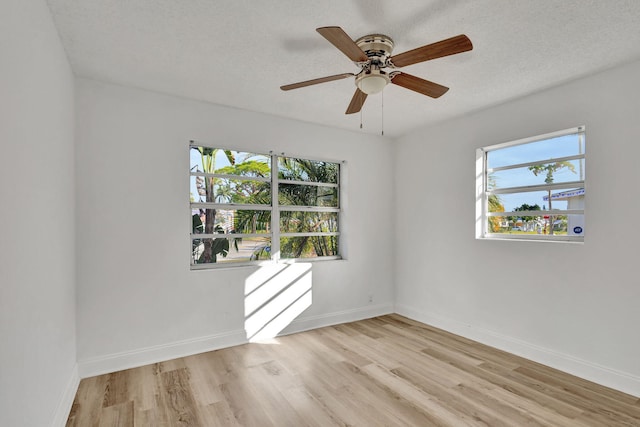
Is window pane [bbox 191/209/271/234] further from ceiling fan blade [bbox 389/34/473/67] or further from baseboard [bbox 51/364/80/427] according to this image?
ceiling fan blade [bbox 389/34/473/67]

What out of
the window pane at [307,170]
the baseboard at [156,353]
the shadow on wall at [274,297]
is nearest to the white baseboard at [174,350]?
the baseboard at [156,353]

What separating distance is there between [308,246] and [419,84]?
2443mm

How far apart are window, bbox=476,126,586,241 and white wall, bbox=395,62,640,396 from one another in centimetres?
13

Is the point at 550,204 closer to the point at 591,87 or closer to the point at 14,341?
the point at 591,87

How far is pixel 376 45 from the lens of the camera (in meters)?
2.18

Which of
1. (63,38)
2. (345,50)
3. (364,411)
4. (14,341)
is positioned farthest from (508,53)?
(14,341)

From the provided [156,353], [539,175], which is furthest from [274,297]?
[539,175]

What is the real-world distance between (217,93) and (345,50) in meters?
1.70

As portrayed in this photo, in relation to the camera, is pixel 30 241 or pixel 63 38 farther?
pixel 63 38

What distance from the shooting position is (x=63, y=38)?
2.24 meters

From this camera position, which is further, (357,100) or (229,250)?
(229,250)

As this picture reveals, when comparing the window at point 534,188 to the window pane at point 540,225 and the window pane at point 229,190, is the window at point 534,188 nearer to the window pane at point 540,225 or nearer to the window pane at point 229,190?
the window pane at point 540,225

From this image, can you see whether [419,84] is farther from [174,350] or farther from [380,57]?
[174,350]

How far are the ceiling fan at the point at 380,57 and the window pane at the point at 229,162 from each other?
1.52 metres
